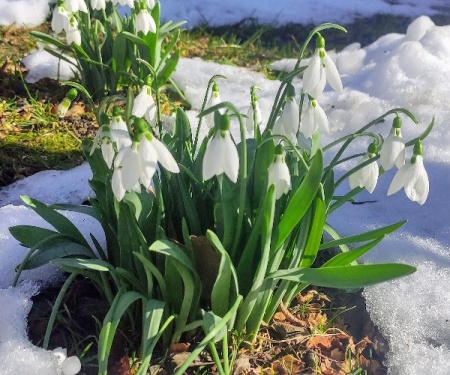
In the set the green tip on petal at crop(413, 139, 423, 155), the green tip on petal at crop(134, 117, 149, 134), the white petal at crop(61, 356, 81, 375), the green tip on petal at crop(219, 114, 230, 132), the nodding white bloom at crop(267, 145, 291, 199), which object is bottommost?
the white petal at crop(61, 356, 81, 375)

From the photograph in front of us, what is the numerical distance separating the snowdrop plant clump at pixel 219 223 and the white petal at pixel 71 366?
68 mm

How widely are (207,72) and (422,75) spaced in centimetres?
105

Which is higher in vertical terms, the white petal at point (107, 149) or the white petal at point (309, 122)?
the white petal at point (309, 122)

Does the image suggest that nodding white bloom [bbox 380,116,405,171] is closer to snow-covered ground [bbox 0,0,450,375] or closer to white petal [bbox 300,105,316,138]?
white petal [bbox 300,105,316,138]

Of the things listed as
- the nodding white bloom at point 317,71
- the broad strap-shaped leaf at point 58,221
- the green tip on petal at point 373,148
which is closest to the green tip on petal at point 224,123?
the nodding white bloom at point 317,71

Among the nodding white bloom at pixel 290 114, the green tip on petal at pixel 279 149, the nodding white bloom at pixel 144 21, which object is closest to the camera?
the green tip on petal at pixel 279 149

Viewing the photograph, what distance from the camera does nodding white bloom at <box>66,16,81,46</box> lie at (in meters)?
2.18

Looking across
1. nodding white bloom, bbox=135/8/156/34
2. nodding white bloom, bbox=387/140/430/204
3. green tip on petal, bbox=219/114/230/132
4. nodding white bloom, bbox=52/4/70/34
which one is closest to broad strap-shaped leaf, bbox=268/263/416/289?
nodding white bloom, bbox=387/140/430/204

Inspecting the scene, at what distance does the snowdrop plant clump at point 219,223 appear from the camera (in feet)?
4.02

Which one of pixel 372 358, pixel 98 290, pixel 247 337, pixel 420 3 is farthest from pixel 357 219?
pixel 420 3

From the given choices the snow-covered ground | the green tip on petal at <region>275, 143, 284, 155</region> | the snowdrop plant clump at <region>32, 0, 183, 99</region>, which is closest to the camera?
the green tip on petal at <region>275, 143, 284, 155</region>

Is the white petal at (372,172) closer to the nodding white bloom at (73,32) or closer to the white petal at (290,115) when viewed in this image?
the white petal at (290,115)

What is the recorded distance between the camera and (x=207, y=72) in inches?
125

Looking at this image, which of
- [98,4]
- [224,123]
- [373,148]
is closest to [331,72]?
[373,148]
